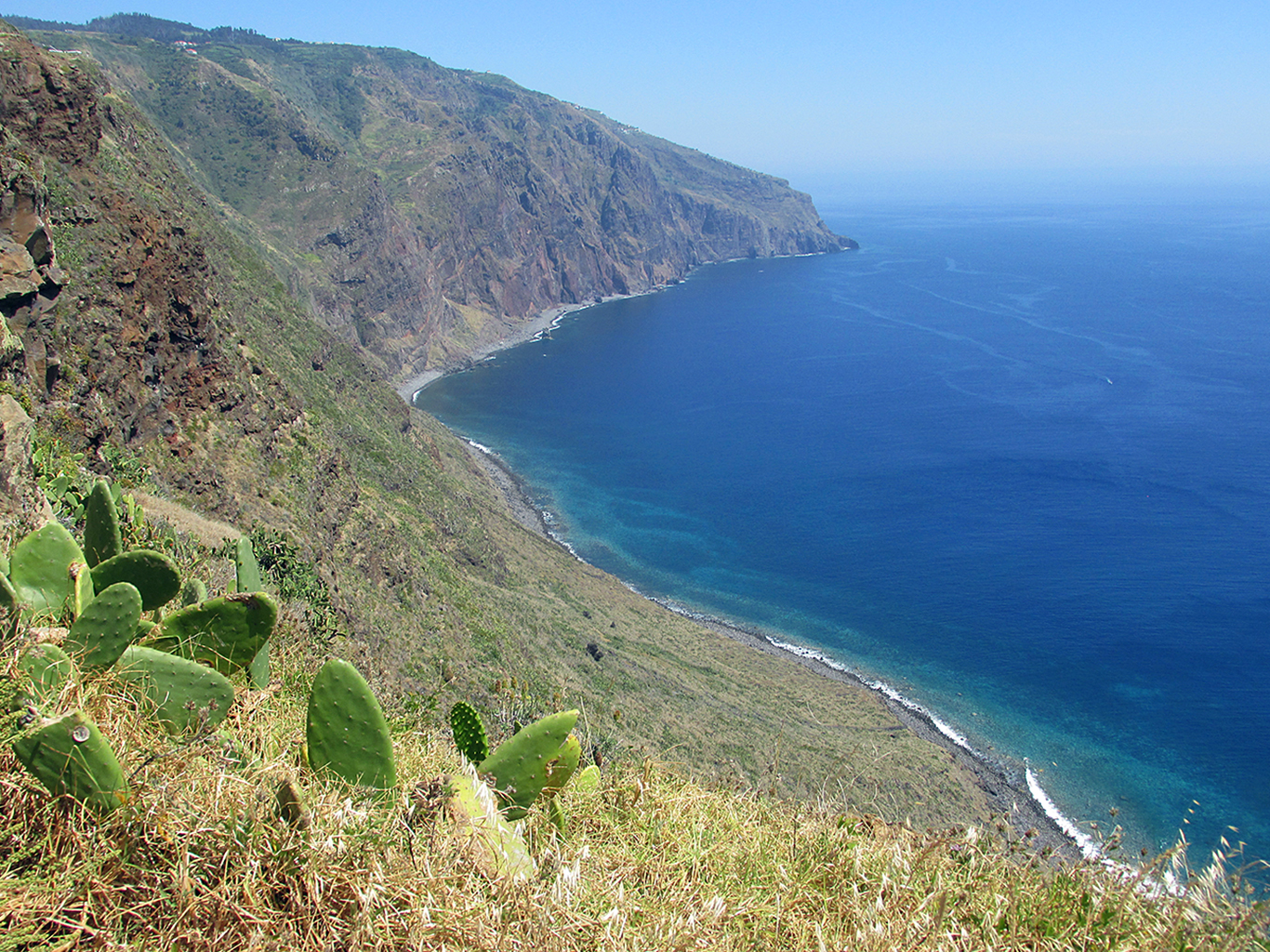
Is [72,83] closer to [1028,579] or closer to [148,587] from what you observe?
[148,587]

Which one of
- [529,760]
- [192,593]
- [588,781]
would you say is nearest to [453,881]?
[529,760]

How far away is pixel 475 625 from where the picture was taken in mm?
38156

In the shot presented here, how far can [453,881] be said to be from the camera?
504 cm

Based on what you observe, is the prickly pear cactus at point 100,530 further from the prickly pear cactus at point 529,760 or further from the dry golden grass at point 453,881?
the prickly pear cactus at point 529,760

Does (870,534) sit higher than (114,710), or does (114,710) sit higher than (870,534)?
(114,710)

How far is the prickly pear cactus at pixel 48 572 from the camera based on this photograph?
6480 mm

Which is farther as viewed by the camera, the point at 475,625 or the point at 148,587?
the point at 475,625

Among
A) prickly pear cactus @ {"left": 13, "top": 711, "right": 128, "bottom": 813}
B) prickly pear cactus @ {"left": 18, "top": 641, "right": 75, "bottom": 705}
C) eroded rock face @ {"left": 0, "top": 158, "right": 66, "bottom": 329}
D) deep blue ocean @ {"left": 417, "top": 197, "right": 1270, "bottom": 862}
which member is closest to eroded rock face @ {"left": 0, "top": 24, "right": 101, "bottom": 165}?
eroded rock face @ {"left": 0, "top": 158, "right": 66, "bottom": 329}

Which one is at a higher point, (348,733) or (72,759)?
(72,759)

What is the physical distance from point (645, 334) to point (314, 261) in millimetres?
71756

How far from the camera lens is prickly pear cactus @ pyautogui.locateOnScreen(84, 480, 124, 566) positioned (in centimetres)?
791

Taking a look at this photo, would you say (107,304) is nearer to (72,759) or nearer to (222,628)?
(222,628)

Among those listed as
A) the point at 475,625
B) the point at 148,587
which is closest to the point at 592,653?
the point at 475,625

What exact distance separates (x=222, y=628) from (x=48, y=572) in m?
1.49
